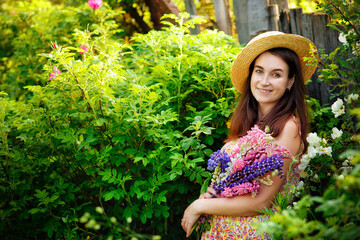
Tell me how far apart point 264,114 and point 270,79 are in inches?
10.1

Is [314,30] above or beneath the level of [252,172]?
above

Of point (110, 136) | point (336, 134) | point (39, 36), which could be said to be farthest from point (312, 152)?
point (39, 36)

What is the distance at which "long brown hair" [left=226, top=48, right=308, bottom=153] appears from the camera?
217 centimetres

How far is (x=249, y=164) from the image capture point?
78.7 inches

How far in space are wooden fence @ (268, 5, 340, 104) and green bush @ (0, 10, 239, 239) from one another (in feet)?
1.97

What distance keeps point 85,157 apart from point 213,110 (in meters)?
0.97

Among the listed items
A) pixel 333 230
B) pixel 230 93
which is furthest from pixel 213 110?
pixel 333 230

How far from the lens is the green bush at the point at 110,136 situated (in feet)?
7.80

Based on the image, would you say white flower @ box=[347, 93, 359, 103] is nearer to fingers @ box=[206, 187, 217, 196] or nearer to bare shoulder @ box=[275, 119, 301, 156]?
bare shoulder @ box=[275, 119, 301, 156]

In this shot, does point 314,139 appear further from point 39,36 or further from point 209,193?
point 39,36

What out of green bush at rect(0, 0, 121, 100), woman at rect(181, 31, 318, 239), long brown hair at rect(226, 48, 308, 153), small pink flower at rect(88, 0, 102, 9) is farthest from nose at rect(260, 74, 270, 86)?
green bush at rect(0, 0, 121, 100)

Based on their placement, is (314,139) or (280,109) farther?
(280,109)

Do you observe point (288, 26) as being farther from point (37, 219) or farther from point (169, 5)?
point (37, 219)

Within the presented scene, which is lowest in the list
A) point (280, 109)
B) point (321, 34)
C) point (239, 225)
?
point (239, 225)
